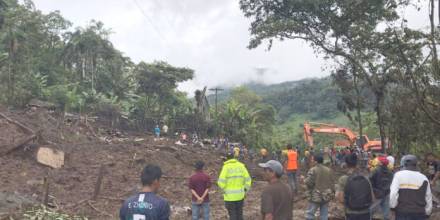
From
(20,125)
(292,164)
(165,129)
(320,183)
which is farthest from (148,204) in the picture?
(165,129)

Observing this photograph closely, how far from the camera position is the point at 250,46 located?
63.1 feet

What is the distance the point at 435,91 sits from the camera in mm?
14586

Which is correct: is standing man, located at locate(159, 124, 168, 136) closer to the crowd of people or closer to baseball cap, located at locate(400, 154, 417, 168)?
the crowd of people

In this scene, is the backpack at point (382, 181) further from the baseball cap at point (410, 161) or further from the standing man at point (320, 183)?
the baseball cap at point (410, 161)

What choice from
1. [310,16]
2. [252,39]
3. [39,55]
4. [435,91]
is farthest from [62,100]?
[435,91]

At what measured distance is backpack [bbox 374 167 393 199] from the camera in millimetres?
8094

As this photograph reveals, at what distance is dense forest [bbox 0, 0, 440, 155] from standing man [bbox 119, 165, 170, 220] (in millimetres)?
9809

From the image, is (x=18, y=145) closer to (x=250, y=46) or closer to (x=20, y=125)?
(x=20, y=125)

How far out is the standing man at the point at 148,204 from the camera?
3.96 m

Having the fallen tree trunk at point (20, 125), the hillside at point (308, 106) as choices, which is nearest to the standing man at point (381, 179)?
the fallen tree trunk at point (20, 125)

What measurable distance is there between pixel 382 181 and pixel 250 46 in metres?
11.9

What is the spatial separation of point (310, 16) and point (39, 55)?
27.8m

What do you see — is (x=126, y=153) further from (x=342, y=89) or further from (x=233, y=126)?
(x=233, y=126)

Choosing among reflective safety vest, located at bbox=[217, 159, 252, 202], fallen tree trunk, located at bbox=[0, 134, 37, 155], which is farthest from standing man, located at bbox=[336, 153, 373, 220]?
fallen tree trunk, located at bbox=[0, 134, 37, 155]
